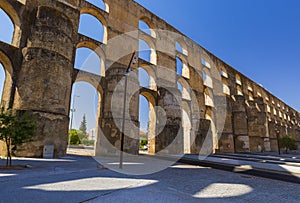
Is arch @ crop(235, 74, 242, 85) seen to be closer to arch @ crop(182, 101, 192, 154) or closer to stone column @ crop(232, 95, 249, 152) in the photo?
stone column @ crop(232, 95, 249, 152)

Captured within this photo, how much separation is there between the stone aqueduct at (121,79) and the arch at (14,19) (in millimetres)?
63

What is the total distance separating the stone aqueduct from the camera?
35.3ft

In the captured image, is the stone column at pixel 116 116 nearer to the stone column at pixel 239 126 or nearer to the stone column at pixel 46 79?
the stone column at pixel 46 79

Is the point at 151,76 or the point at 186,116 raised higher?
the point at 151,76

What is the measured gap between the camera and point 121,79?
14953 mm

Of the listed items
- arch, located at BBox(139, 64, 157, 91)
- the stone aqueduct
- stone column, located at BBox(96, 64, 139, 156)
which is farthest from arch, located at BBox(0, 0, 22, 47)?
arch, located at BBox(139, 64, 157, 91)

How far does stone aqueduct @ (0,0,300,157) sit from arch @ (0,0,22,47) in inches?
2.5

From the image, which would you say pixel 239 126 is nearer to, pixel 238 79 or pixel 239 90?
pixel 239 90

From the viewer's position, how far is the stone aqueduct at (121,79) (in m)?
10.8

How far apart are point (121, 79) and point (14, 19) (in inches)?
311

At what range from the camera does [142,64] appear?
63.1 feet

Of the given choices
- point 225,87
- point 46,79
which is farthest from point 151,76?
point 225,87

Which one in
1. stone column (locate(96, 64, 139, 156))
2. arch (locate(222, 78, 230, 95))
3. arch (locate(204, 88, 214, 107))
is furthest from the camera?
arch (locate(222, 78, 230, 95))

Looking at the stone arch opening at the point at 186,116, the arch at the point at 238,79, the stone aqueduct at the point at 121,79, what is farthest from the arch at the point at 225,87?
the stone arch opening at the point at 186,116
